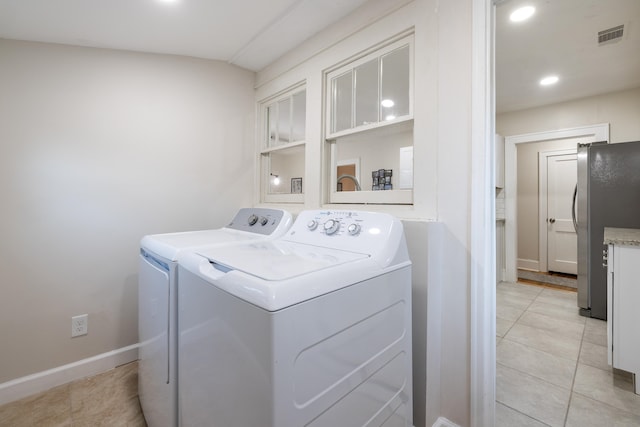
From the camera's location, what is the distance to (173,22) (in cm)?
163

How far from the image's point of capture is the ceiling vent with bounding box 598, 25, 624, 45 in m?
2.15

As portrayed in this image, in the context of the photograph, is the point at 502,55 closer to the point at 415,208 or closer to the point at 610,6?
the point at 610,6

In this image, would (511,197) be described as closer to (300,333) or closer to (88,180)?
(300,333)

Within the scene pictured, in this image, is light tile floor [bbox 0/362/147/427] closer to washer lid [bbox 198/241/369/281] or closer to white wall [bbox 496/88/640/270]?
washer lid [bbox 198/241/369/281]

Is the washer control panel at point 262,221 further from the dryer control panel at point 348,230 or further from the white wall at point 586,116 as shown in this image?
the white wall at point 586,116

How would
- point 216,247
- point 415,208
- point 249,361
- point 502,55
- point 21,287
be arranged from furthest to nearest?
point 502,55, point 21,287, point 415,208, point 216,247, point 249,361

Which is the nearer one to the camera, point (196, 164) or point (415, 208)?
point (415, 208)

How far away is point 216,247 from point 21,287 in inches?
56.1

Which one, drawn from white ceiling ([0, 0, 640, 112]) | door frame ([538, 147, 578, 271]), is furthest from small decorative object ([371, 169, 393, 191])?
door frame ([538, 147, 578, 271])

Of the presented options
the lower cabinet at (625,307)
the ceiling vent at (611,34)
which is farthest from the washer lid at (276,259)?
the ceiling vent at (611,34)

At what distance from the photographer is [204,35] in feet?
6.00

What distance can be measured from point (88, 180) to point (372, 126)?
1859 mm

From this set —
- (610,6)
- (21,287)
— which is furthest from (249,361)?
(610,6)

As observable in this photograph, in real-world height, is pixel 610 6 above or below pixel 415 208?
above
